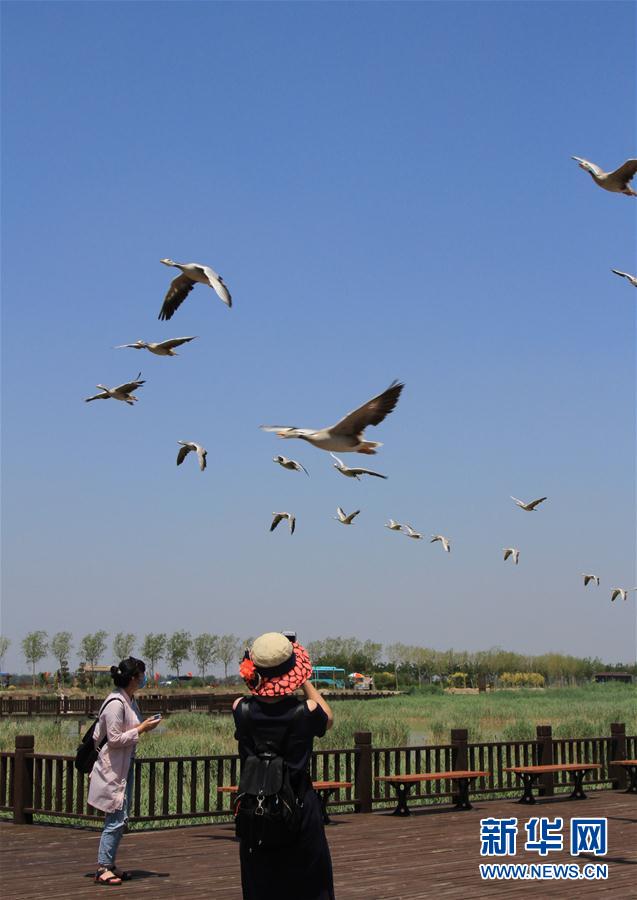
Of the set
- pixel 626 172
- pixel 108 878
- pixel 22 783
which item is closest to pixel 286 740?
pixel 108 878

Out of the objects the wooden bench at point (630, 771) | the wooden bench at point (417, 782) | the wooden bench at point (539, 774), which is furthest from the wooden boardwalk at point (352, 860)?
the wooden bench at point (630, 771)

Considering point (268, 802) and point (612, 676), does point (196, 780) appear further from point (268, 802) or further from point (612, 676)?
point (612, 676)

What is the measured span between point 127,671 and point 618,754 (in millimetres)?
12114

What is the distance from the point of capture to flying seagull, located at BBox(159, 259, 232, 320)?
1273 cm

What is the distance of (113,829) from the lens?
9602mm

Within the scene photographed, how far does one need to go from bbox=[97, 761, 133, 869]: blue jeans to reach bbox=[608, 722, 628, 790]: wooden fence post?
11384mm

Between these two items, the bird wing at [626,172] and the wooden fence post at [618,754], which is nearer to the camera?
the bird wing at [626,172]

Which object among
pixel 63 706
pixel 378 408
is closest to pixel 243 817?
pixel 378 408

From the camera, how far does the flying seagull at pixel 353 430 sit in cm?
823

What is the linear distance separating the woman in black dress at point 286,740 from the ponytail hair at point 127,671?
180 inches

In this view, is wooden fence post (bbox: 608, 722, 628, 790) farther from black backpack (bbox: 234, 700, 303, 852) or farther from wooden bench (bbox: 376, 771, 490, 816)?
black backpack (bbox: 234, 700, 303, 852)

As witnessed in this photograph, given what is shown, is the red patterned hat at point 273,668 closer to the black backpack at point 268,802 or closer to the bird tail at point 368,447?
the black backpack at point 268,802

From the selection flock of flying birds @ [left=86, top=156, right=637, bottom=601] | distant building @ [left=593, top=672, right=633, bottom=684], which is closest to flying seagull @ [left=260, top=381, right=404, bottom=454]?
flock of flying birds @ [left=86, top=156, right=637, bottom=601]

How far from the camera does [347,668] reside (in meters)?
134
